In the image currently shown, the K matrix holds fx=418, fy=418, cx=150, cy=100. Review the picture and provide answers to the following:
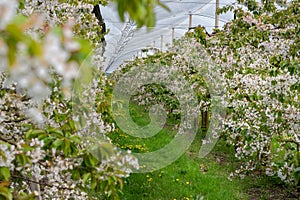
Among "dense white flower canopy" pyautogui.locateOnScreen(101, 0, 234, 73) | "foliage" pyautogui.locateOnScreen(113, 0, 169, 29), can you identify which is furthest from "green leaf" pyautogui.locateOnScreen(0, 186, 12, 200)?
"dense white flower canopy" pyautogui.locateOnScreen(101, 0, 234, 73)

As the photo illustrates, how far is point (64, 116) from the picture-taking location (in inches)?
82.9

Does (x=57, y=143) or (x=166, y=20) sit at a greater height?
(x=166, y=20)

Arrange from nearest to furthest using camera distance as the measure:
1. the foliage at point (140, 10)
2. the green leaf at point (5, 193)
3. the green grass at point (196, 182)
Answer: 1. the foliage at point (140, 10)
2. the green leaf at point (5, 193)
3. the green grass at point (196, 182)

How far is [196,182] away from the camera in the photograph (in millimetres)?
5355

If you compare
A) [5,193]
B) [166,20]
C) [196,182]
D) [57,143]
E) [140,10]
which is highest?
[166,20]

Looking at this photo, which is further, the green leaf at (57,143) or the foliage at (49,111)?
the green leaf at (57,143)

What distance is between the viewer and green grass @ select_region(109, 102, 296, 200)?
4.86 metres

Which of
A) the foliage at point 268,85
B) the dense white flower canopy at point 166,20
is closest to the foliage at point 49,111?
the foliage at point 268,85

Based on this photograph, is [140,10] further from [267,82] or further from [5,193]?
[267,82]

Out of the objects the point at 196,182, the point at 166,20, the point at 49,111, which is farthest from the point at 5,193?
the point at 166,20

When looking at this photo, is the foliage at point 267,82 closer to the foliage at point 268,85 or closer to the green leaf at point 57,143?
the foliage at point 268,85

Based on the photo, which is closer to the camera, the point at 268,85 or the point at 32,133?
the point at 32,133

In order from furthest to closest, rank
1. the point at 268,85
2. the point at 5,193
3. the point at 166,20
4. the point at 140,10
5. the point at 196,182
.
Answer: the point at 166,20
the point at 196,182
the point at 268,85
the point at 5,193
the point at 140,10

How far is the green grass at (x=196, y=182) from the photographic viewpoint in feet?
15.9
